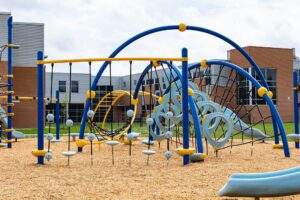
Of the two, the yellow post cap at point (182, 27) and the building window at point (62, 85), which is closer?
the yellow post cap at point (182, 27)

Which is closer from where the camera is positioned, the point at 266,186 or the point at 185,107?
the point at 266,186

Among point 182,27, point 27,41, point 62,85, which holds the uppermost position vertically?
point 27,41

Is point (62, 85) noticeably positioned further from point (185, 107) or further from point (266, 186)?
point (266, 186)

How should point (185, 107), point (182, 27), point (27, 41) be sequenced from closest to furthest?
point (185, 107) → point (182, 27) → point (27, 41)

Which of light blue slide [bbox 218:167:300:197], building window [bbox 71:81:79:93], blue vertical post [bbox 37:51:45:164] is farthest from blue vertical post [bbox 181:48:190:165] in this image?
building window [bbox 71:81:79:93]

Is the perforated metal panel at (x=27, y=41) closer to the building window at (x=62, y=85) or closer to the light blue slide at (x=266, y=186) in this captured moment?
the building window at (x=62, y=85)

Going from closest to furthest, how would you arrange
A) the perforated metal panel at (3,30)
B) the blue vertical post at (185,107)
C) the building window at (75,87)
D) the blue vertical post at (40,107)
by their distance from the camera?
the blue vertical post at (185,107) < the blue vertical post at (40,107) < the perforated metal panel at (3,30) < the building window at (75,87)

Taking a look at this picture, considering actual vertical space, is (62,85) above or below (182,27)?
below

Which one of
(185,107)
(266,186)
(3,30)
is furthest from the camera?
(3,30)

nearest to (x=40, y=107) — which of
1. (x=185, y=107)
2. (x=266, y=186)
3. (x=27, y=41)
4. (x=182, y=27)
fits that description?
(x=185, y=107)

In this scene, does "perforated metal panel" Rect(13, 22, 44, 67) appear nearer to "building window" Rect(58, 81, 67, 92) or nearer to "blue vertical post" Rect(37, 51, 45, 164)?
"building window" Rect(58, 81, 67, 92)

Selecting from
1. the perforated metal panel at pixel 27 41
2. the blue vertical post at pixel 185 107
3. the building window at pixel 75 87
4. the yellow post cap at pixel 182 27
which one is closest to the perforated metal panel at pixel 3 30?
the perforated metal panel at pixel 27 41

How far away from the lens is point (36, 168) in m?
8.05

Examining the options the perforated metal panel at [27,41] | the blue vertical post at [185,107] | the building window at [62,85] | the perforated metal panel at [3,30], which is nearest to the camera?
the blue vertical post at [185,107]
